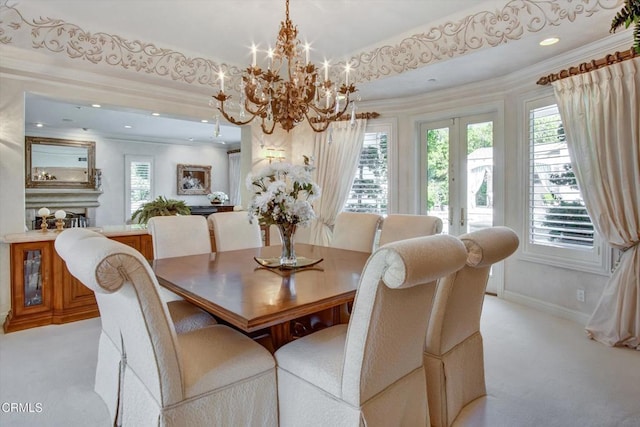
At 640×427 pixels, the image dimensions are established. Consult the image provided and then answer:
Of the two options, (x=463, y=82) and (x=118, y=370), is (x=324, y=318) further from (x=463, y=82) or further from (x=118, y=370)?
(x=463, y=82)

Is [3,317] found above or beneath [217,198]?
beneath

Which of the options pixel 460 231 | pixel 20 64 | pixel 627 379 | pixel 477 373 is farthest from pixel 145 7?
pixel 627 379

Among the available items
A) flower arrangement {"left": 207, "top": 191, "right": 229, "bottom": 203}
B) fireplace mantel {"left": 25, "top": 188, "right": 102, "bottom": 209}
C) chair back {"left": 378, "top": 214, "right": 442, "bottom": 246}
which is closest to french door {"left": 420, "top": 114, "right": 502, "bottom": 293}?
chair back {"left": 378, "top": 214, "right": 442, "bottom": 246}

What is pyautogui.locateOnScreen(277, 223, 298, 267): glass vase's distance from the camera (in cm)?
226

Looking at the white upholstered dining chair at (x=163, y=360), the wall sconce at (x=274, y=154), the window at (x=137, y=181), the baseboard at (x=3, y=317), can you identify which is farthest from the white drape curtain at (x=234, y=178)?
the white upholstered dining chair at (x=163, y=360)

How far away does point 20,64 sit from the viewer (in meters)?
3.34

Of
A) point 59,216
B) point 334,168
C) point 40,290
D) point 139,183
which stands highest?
point 139,183

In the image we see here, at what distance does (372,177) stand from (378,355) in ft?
12.9

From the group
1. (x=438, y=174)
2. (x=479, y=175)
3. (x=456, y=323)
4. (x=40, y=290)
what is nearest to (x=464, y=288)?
(x=456, y=323)

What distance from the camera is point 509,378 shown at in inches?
93.0

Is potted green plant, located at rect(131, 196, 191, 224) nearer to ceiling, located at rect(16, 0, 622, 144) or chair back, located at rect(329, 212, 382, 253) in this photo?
ceiling, located at rect(16, 0, 622, 144)

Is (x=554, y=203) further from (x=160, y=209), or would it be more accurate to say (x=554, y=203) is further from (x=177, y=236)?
(x=160, y=209)

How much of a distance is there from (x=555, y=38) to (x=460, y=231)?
228cm

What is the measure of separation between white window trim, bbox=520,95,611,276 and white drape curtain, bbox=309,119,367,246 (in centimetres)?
202
